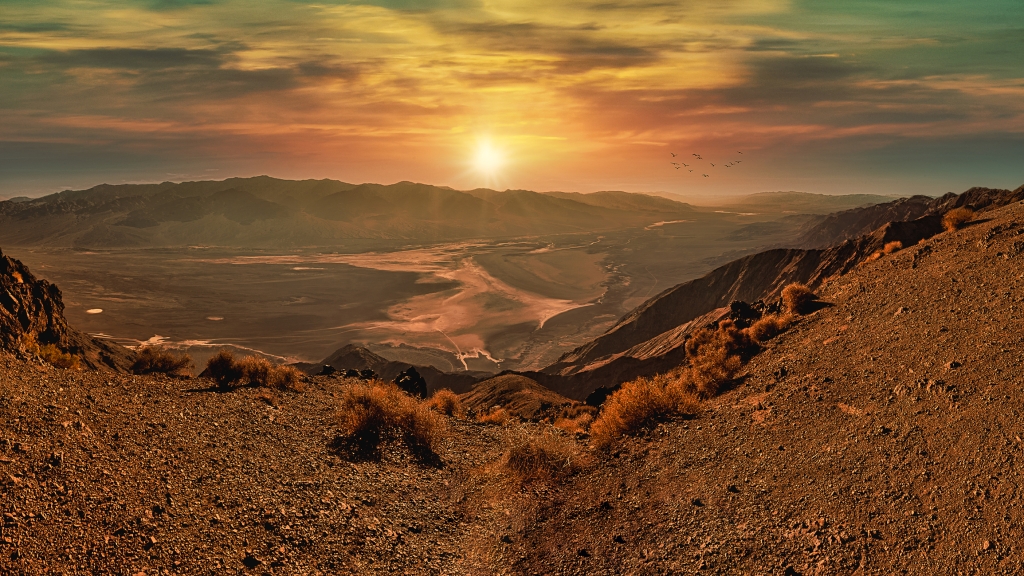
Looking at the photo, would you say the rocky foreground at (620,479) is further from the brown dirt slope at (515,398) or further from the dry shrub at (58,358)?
the brown dirt slope at (515,398)

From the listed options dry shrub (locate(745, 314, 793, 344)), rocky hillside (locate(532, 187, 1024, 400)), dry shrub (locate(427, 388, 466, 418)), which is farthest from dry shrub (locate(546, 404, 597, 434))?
rocky hillside (locate(532, 187, 1024, 400))

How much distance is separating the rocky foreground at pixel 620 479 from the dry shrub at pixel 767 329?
5.60ft

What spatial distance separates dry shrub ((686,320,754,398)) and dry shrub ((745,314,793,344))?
186 mm

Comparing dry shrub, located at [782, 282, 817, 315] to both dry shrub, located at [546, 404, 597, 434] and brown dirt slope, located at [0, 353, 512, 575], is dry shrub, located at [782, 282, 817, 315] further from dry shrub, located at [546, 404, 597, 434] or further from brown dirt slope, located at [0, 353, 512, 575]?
brown dirt slope, located at [0, 353, 512, 575]

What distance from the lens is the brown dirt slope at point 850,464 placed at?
7.37 meters

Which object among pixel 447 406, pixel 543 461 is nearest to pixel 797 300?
pixel 543 461

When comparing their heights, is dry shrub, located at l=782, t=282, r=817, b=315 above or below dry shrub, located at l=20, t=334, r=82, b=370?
above

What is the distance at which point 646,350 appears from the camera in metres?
42.8

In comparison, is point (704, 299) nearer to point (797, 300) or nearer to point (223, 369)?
point (797, 300)

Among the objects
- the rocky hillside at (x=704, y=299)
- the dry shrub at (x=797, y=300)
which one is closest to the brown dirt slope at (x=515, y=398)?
the rocky hillside at (x=704, y=299)

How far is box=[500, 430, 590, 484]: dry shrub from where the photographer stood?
12188 millimetres

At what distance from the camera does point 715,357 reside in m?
16.2

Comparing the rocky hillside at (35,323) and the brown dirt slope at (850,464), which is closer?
the brown dirt slope at (850,464)

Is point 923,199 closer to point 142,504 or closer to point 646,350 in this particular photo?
point 646,350
